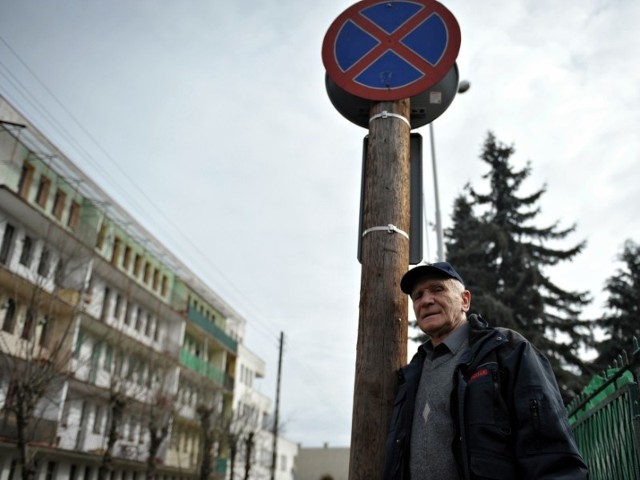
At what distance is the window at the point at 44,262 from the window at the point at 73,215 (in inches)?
69.5

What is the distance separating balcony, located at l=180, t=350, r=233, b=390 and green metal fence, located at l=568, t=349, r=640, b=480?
3242cm

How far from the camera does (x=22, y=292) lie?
21.1 metres

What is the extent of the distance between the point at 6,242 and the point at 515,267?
67.3 feet

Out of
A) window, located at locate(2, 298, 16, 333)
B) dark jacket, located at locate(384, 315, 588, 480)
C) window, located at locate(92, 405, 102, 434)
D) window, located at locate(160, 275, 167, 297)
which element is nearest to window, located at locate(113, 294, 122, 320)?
window, located at locate(160, 275, 167, 297)

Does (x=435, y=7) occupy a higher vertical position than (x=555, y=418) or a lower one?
higher

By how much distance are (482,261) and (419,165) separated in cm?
2074

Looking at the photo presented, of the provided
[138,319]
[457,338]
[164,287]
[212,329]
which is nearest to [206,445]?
[138,319]

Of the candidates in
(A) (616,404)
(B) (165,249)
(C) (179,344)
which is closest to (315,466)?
(C) (179,344)

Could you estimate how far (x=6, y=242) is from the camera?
2139cm

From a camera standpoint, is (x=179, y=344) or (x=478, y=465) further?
(x=179, y=344)

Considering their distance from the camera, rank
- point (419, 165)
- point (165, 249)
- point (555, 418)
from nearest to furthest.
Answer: point (555, 418), point (419, 165), point (165, 249)

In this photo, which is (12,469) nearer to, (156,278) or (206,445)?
(206,445)

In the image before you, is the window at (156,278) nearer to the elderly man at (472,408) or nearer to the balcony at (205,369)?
the balcony at (205,369)

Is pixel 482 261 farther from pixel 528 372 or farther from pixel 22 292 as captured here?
pixel 528 372
